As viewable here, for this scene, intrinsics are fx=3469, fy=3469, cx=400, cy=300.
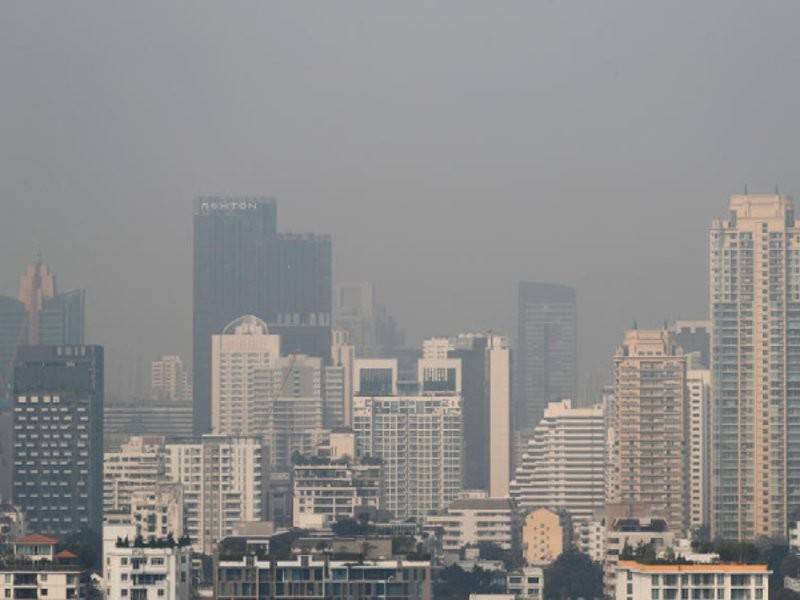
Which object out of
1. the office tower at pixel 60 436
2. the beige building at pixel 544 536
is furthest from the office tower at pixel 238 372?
the beige building at pixel 544 536

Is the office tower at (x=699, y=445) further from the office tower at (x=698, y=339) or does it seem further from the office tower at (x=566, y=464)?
the office tower at (x=566, y=464)

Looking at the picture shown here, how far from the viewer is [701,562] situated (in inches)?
1124

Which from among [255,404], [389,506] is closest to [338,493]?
[389,506]

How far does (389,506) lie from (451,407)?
979 centimetres

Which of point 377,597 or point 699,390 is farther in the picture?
point 699,390

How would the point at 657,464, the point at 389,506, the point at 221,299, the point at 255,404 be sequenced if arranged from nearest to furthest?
the point at 657,464 → the point at 389,506 → the point at 255,404 → the point at 221,299

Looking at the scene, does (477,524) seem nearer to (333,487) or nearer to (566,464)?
(333,487)

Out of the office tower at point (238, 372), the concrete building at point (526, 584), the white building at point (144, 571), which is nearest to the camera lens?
the white building at point (144, 571)

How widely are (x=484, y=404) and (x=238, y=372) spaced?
25.8 ft

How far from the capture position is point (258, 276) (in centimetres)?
8644

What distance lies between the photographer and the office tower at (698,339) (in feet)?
183

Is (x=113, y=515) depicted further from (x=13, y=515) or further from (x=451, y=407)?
(x=451, y=407)

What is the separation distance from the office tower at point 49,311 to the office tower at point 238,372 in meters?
5.54

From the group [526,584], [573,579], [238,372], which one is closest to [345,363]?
[238,372]
